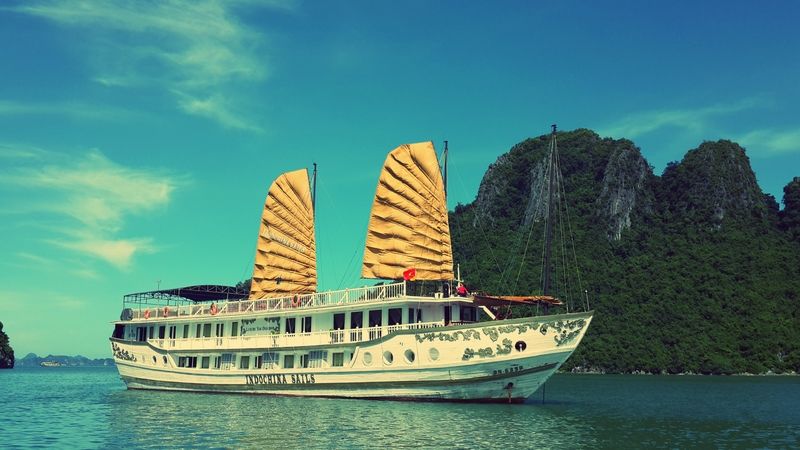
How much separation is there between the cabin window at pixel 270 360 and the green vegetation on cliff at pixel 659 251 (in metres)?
47.9

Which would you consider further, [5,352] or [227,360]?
[5,352]

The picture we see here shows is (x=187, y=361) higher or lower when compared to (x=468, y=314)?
lower

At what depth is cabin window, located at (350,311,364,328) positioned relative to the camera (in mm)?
26158

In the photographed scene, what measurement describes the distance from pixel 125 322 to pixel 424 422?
21018mm

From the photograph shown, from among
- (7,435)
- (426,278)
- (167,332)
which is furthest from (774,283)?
(7,435)

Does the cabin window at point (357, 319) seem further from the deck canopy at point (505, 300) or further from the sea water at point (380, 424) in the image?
the deck canopy at point (505, 300)

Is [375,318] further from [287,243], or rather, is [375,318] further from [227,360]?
[287,243]

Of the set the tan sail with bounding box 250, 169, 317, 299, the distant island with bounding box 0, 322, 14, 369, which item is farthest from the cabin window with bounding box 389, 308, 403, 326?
the distant island with bounding box 0, 322, 14, 369

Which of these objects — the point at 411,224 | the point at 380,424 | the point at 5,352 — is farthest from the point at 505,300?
the point at 5,352

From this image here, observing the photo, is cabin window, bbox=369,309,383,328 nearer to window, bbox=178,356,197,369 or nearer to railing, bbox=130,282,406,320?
railing, bbox=130,282,406,320

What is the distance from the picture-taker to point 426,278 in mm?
27266

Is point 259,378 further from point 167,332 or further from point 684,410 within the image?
point 684,410

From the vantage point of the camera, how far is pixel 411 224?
2791 centimetres

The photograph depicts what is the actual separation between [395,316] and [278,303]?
6.07 meters
